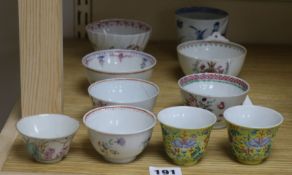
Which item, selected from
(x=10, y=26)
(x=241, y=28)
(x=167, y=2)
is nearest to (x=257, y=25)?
(x=241, y=28)

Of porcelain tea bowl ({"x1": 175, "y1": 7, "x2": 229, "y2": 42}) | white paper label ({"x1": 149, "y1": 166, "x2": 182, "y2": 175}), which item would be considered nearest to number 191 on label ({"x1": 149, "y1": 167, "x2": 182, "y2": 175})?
white paper label ({"x1": 149, "y1": 166, "x2": 182, "y2": 175})

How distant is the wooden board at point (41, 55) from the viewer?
2.96 feet

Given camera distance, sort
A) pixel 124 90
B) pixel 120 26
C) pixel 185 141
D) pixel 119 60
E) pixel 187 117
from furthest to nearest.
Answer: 1. pixel 120 26
2. pixel 119 60
3. pixel 124 90
4. pixel 187 117
5. pixel 185 141

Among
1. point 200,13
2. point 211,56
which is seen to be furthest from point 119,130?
point 200,13

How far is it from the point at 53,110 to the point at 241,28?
636 millimetres

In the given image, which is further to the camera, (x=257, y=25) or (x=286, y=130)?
(x=257, y=25)

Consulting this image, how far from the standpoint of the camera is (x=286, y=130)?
1.00 m

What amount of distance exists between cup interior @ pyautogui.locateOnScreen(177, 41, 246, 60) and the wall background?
7.5 inches

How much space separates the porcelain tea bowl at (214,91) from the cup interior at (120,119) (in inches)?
3.8

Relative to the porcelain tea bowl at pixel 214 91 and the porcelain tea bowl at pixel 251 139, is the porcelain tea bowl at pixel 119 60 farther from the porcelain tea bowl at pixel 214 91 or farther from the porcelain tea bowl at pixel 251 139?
the porcelain tea bowl at pixel 251 139

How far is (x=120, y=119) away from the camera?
0.93 meters

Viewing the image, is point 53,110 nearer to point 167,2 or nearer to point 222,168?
point 222,168

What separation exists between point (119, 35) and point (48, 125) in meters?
0.35

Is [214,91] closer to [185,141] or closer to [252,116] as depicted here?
[252,116]
